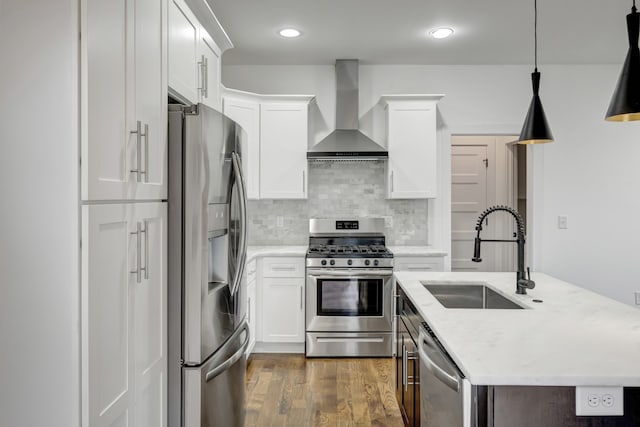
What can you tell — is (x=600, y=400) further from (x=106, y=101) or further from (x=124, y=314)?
(x=106, y=101)

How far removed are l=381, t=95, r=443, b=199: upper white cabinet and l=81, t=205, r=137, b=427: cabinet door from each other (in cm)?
291

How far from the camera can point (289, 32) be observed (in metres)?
3.45

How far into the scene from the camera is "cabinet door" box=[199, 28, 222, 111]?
2.25 metres

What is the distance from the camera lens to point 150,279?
5.18 ft

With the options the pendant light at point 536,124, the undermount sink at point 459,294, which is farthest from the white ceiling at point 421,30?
the undermount sink at point 459,294

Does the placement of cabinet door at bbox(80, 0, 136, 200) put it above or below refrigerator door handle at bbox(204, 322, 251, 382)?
above

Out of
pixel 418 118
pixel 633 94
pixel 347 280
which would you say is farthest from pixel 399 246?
pixel 633 94

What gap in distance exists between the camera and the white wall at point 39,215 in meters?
1.07

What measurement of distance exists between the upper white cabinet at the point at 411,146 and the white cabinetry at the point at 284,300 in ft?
3.72

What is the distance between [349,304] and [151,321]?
2329 millimetres

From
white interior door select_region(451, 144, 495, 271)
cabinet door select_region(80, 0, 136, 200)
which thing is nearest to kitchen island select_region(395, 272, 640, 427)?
cabinet door select_region(80, 0, 136, 200)

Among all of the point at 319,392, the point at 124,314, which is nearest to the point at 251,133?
the point at 319,392

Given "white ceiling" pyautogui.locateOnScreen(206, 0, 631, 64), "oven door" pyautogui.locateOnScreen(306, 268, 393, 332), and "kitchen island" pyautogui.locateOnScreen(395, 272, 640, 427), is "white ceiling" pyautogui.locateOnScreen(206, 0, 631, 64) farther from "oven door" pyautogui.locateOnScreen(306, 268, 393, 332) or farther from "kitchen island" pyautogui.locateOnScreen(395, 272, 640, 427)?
"kitchen island" pyautogui.locateOnScreen(395, 272, 640, 427)

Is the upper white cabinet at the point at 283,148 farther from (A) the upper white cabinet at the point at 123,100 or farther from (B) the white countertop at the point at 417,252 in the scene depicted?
(A) the upper white cabinet at the point at 123,100
